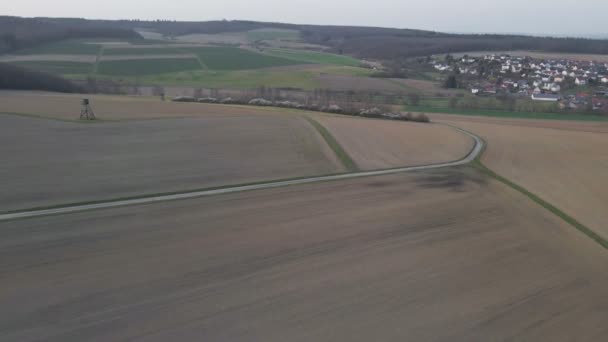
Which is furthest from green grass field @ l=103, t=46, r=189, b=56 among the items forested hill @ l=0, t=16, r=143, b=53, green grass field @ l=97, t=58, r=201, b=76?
forested hill @ l=0, t=16, r=143, b=53

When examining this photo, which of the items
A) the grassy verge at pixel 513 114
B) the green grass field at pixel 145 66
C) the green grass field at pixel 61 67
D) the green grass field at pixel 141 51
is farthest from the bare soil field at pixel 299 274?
the green grass field at pixel 141 51

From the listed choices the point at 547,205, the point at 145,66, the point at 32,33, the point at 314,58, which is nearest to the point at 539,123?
the point at 547,205

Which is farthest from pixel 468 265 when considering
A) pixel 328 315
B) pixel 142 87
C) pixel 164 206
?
pixel 142 87

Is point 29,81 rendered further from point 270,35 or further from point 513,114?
point 270,35

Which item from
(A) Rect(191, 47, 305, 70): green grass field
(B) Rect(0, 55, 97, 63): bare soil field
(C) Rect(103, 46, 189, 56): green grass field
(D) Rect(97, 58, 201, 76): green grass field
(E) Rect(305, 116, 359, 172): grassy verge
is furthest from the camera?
(C) Rect(103, 46, 189, 56): green grass field

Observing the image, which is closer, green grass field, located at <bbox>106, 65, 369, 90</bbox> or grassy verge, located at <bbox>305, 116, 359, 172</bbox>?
grassy verge, located at <bbox>305, 116, 359, 172</bbox>

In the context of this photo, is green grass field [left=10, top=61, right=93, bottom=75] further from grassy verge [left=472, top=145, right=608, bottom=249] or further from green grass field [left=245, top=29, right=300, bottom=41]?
green grass field [left=245, top=29, right=300, bottom=41]
